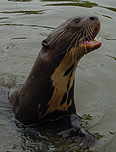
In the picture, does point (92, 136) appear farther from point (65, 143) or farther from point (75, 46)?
point (75, 46)

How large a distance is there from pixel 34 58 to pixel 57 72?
3319 millimetres

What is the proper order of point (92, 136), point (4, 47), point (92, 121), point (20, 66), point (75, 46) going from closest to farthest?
point (75, 46) < point (92, 136) < point (92, 121) < point (20, 66) < point (4, 47)

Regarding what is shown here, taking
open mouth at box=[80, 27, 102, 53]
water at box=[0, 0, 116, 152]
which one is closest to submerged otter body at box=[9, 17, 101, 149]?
open mouth at box=[80, 27, 102, 53]

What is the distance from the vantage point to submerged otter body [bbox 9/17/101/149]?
13.8 feet

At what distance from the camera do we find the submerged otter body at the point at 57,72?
4.20 metres

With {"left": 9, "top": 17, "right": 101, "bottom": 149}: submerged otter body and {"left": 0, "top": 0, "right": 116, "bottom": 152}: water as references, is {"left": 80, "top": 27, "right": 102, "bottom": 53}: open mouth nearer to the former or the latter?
{"left": 9, "top": 17, "right": 101, "bottom": 149}: submerged otter body

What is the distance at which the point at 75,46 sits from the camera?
4191 mm

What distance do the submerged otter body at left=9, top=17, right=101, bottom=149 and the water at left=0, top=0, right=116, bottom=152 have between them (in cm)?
33

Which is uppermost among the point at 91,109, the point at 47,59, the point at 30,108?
the point at 47,59

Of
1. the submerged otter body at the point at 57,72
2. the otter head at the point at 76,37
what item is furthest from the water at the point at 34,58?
the otter head at the point at 76,37

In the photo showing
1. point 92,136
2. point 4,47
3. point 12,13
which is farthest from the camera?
point 12,13

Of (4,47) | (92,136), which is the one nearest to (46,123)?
(92,136)

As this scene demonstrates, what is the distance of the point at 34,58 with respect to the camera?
765 cm

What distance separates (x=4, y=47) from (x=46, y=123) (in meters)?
3.91
